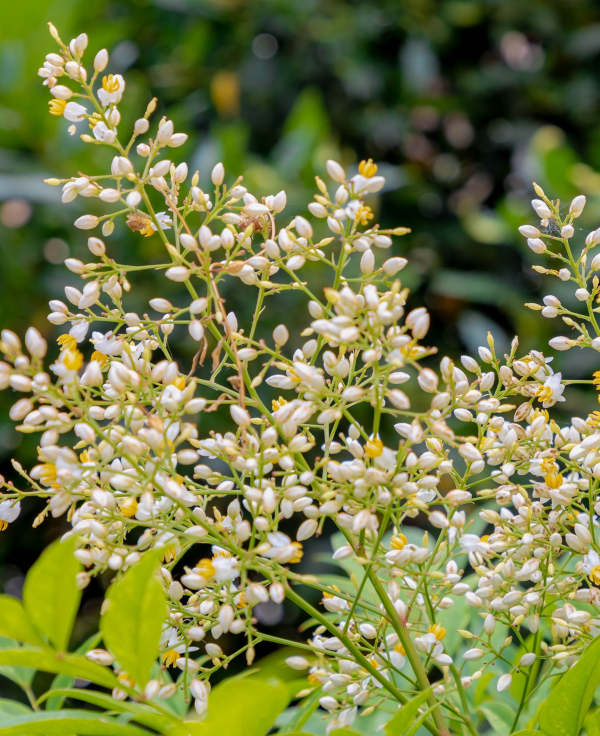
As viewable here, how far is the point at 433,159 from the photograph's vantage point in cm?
237

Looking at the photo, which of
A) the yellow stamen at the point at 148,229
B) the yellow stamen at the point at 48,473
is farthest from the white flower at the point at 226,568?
the yellow stamen at the point at 148,229

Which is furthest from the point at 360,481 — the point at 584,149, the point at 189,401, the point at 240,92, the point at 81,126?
the point at 584,149

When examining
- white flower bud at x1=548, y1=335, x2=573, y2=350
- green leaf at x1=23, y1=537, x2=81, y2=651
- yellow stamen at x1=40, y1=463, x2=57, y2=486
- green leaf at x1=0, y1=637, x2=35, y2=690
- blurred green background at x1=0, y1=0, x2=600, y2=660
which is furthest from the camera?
blurred green background at x1=0, y1=0, x2=600, y2=660

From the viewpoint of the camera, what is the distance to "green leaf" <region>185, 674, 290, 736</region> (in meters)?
0.35

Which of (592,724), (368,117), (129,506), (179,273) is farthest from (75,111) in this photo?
(368,117)

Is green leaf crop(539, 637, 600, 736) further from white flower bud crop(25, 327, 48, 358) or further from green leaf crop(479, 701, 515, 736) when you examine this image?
white flower bud crop(25, 327, 48, 358)

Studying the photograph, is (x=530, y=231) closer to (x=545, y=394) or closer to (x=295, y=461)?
(x=545, y=394)

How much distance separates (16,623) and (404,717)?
0.60 ft

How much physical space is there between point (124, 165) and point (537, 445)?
1.00 feet

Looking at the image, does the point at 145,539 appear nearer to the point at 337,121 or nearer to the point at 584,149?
the point at 337,121

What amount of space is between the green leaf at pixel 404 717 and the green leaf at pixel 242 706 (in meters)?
0.06

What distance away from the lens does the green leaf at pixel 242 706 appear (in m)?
0.35

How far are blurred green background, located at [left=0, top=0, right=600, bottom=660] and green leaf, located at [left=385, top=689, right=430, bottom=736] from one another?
1.44m

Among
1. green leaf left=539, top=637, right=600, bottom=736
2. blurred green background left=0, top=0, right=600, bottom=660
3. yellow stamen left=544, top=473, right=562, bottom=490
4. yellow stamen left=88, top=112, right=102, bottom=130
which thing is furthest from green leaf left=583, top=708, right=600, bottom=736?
blurred green background left=0, top=0, right=600, bottom=660
